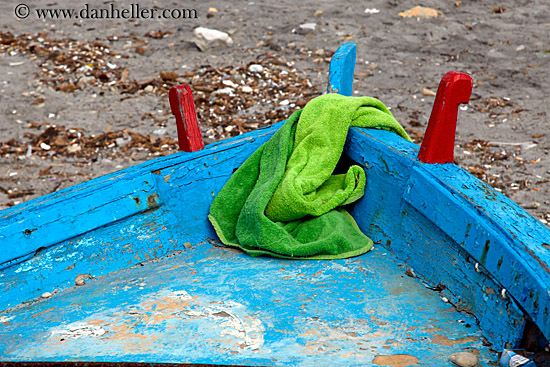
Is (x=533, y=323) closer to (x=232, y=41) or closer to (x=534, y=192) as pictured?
(x=534, y=192)

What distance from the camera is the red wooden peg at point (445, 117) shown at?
1774 millimetres

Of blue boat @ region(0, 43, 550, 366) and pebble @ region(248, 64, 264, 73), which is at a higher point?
pebble @ region(248, 64, 264, 73)

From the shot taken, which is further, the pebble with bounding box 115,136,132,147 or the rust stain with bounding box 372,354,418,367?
the pebble with bounding box 115,136,132,147

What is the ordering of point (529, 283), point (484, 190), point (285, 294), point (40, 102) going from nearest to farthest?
point (529, 283) → point (484, 190) → point (285, 294) → point (40, 102)

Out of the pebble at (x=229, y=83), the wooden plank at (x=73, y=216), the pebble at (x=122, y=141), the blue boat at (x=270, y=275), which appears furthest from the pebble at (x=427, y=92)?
the wooden plank at (x=73, y=216)

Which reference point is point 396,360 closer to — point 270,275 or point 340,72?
point 270,275

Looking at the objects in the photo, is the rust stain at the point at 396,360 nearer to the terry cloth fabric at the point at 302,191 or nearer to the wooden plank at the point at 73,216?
the terry cloth fabric at the point at 302,191

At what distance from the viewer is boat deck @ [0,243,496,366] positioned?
4.83 feet

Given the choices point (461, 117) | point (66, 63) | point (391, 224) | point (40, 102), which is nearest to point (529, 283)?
point (391, 224)

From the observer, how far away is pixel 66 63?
552cm

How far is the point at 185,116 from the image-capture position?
218 centimetres

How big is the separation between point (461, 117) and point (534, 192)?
113cm

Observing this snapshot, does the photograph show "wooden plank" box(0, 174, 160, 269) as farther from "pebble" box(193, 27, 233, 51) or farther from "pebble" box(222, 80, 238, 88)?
"pebble" box(193, 27, 233, 51)

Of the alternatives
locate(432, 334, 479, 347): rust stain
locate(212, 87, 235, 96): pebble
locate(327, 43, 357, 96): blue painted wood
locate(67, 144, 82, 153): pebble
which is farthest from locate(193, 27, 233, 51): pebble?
locate(432, 334, 479, 347): rust stain
